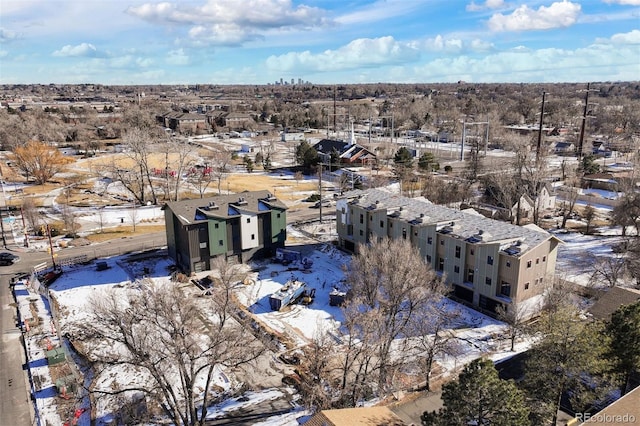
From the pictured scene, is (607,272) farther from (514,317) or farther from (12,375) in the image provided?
(12,375)

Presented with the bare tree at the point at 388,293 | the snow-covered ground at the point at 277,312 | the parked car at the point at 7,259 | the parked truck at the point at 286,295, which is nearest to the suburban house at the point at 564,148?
the snow-covered ground at the point at 277,312

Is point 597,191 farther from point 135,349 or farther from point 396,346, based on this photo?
point 135,349

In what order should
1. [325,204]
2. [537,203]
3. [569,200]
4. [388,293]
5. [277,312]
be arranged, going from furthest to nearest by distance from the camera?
[325,204] < [569,200] < [537,203] < [277,312] < [388,293]

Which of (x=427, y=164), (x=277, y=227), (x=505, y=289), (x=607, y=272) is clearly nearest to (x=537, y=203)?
(x=607, y=272)

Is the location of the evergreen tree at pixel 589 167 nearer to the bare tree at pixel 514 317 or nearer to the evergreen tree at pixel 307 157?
the evergreen tree at pixel 307 157

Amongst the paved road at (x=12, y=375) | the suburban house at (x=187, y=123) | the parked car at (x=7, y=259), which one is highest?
the suburban house at (x=187, y=123)

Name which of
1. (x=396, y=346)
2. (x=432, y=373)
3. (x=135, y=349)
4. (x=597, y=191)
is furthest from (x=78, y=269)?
(x=597, y=191)
